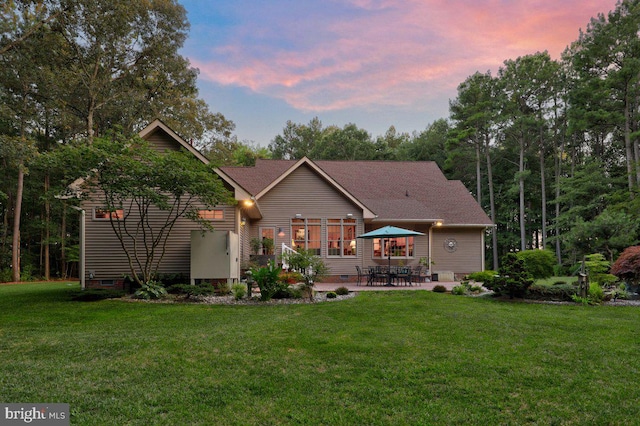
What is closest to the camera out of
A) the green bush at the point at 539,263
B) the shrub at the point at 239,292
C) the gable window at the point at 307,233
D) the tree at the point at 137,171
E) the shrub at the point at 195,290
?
the tree at the point at 137,171

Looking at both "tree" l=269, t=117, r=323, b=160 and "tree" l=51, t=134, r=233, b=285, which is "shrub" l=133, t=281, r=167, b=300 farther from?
"tree" l=269, t=117, r=323, b=160

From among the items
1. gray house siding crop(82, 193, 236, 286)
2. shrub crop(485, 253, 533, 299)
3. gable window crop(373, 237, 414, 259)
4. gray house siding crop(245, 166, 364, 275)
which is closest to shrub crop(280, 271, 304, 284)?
gray house siding crop(82, 193, 236, 286)

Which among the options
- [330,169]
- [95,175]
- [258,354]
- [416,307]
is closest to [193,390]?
[258,354]

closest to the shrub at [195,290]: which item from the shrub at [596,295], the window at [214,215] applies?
the window at [214,215]

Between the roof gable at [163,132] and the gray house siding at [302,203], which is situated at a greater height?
the roof gable at [163,132]

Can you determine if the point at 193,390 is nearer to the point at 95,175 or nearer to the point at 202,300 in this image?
the point at 202,300

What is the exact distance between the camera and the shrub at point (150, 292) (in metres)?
9.91

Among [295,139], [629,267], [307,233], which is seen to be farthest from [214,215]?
[295,139]

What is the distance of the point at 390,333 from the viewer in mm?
6016

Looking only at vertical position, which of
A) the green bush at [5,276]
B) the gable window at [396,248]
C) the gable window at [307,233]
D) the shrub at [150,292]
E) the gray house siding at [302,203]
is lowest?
the green bush at [5,276]

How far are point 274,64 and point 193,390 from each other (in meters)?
20.8

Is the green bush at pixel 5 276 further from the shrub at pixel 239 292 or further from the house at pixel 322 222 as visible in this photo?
the shrub at pixel 239 292

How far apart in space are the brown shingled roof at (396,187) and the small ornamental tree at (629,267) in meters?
6.96

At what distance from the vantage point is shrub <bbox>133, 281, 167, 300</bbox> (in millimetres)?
9914
